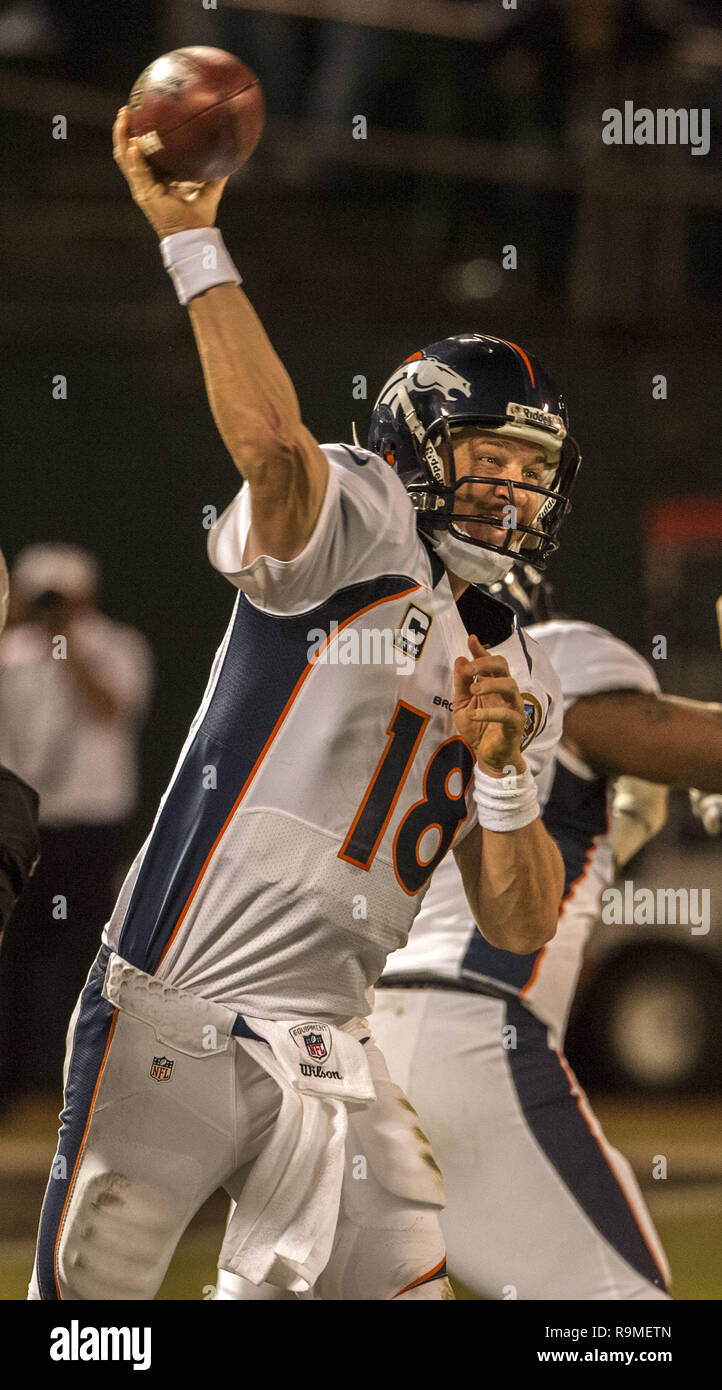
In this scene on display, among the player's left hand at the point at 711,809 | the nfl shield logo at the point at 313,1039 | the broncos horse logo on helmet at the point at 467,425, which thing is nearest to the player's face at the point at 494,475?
the broncos horse logo on helmet at the point at 467,425

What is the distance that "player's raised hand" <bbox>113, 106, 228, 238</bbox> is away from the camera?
7.82ft

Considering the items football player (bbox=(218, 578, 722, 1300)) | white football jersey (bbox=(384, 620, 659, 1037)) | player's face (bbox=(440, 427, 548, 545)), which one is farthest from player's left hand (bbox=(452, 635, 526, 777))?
white football jersey (bbox=(384, 620, 659, 1037))

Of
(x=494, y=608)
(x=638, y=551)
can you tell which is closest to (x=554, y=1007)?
(x=494, y=608)

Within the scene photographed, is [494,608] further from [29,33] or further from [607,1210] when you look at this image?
[29,33]

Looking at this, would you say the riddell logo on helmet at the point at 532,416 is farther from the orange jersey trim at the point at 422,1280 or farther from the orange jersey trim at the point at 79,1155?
the orange jersey trim at the point at 422,1280

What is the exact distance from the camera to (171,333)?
7.51 metres

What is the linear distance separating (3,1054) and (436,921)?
3181mm

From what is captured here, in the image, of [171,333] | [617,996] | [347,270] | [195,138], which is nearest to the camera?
[195,138]

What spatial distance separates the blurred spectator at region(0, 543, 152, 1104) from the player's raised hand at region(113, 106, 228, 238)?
151 inches

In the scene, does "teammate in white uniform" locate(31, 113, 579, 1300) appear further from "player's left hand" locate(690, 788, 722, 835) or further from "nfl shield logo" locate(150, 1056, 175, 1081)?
"player's left hand" locate(690, 788, 722, 835)

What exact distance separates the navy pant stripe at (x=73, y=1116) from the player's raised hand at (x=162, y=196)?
1099 mm

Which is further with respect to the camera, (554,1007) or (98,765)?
(98,765)

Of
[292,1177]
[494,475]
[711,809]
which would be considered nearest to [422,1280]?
[292,1177]

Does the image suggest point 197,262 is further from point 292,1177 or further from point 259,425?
point 292,1177
